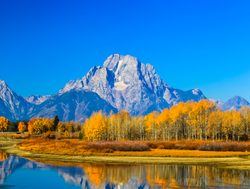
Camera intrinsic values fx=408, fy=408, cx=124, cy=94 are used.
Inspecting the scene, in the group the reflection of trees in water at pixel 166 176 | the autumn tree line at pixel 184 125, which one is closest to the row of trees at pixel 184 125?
the autumn tree line at pixel 184 125

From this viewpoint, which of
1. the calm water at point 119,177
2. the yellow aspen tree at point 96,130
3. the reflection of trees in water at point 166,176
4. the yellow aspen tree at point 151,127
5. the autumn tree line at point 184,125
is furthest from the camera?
the yellow aspen tree at point 151,127

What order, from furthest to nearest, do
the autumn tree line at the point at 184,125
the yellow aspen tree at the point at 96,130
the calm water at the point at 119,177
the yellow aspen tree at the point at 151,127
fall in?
the yellow aspen tree at the point at 151,127 < the yellow aspen tree at the point at 96,130 < the autumn tree line at the point at 184,125 < the calm water at the point at 119,177

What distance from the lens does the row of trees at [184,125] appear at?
A: 147 meters

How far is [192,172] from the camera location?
5366 cm

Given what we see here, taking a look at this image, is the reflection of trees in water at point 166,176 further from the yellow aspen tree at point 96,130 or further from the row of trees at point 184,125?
the yellow aspen tree at point 96,130

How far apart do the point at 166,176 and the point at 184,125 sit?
112 m

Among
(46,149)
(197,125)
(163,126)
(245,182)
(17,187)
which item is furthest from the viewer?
(163,126)

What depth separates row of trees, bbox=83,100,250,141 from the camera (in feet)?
481

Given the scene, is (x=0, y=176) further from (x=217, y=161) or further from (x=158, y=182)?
(x=217, y=161)

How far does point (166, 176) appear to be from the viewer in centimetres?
4978

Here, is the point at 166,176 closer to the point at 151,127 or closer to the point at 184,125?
the point at 184,125

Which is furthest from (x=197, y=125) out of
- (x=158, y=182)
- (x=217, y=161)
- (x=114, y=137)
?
(x=158, y=182)

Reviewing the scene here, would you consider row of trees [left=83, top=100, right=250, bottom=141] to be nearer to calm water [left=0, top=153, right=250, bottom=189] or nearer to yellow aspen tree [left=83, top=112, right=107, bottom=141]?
yellow aspen tree [left=83, top=112, right=107, bottom=141]

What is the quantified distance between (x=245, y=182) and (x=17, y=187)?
79.8 feet
